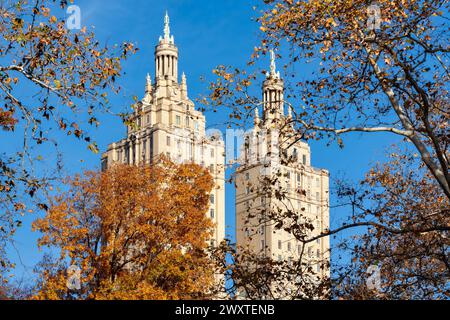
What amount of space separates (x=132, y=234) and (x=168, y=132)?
7668 cm

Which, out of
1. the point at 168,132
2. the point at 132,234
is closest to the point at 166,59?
the point at 168,132

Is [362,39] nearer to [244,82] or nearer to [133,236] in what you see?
[244,82]

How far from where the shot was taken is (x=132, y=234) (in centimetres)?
4647

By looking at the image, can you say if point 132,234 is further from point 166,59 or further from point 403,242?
point 166,59

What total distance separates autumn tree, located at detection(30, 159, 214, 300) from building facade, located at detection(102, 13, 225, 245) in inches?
2326

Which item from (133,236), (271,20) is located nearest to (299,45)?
(271,20)

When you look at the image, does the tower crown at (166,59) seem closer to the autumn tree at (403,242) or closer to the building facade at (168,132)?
the building facade at (168,132)

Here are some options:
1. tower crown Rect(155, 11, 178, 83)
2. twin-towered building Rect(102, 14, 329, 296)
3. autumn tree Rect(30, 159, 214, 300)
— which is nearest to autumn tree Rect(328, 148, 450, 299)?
autumn tree Rect(30, 159, 214, 300)

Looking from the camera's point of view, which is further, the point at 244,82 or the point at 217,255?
the point at 217,255

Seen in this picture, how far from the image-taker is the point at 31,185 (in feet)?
59.6

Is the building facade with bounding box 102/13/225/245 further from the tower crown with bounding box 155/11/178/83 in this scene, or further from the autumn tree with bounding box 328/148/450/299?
the autumn tree with bounding box 328/148/450/299

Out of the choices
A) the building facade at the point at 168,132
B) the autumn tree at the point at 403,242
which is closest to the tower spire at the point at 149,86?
the building facade at the point at 168,132

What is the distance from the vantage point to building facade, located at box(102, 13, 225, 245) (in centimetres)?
11838
